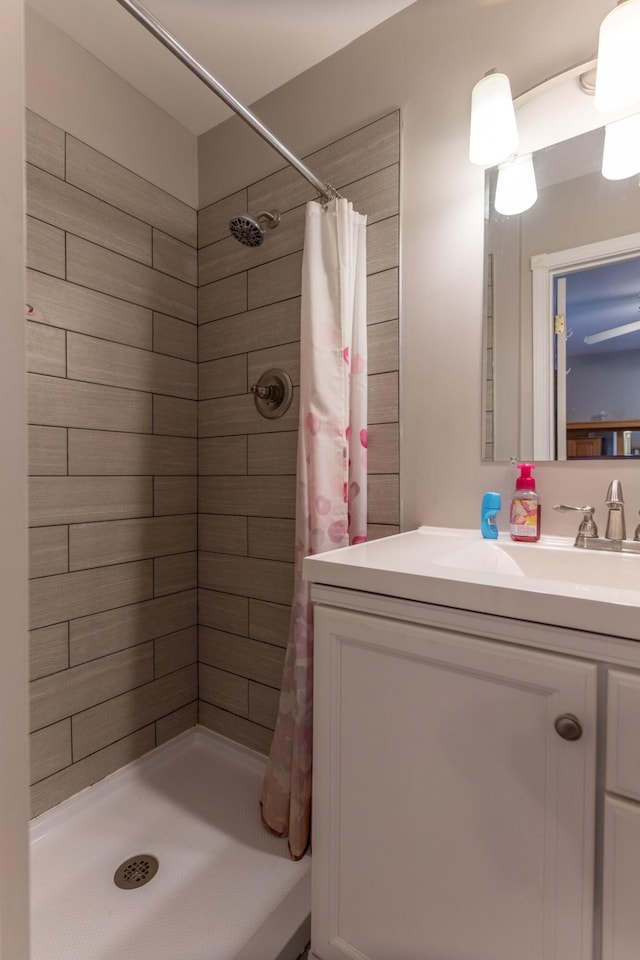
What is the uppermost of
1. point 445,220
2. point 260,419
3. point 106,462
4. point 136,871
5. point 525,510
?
point 445,220

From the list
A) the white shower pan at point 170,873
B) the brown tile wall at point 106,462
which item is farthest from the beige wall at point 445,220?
the white shower pan at point 170,873

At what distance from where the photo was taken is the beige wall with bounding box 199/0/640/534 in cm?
117

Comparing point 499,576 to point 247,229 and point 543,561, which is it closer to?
point 543,561

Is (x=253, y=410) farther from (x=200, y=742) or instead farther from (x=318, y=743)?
(x=200, y=742)

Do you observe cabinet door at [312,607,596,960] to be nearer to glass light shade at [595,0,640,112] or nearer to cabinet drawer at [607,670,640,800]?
cabinet drawer at [607,670,640,800]

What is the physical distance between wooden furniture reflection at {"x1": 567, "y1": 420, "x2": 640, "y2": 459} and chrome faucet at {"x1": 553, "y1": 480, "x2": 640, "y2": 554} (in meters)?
0.08

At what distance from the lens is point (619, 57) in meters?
0.99

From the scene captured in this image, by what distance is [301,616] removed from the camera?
1287mm

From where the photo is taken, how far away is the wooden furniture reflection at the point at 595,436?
107cm

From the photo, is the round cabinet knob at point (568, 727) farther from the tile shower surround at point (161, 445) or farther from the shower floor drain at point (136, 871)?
the shower floor drain at point (136, 871)

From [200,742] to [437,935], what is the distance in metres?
1.27

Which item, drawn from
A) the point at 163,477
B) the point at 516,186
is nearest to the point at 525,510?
the point at 516,186

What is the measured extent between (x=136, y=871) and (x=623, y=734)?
130cm

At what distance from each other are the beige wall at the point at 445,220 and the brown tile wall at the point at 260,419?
0.06 m
